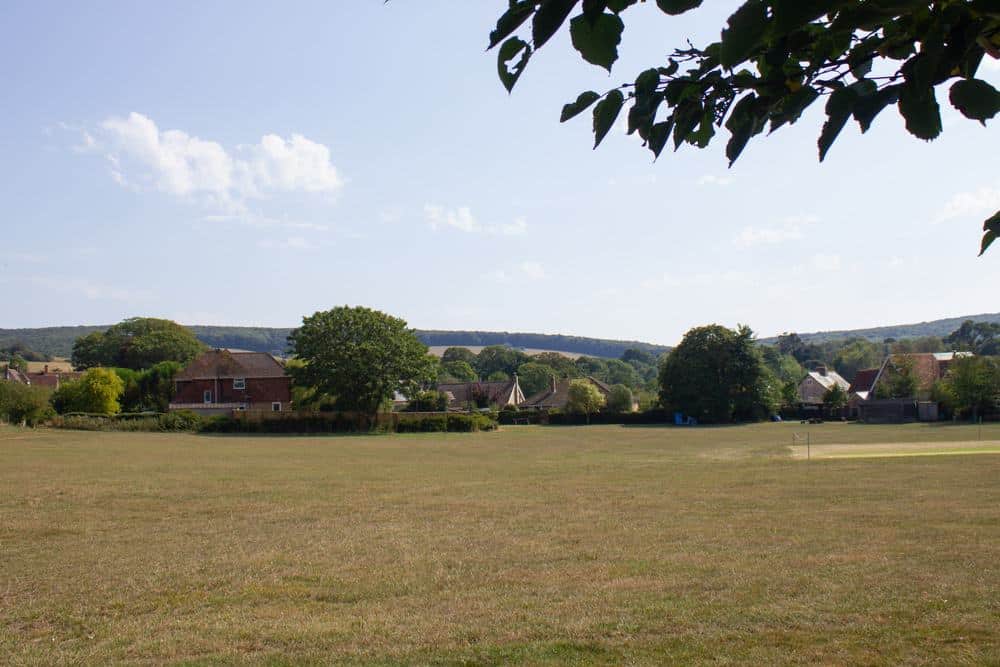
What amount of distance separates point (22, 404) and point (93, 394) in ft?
36.5

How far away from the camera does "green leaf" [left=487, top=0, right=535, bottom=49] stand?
1938 millimetres

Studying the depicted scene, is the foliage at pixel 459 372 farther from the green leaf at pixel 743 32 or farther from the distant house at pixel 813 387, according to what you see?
the green leaf at pixel 743 32

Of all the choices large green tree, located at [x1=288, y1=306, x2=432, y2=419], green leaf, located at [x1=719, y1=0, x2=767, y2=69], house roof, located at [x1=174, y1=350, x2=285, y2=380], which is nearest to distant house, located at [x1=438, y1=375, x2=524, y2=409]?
house roof, located at [x1=174, y1=350, x2=285, y2=380]

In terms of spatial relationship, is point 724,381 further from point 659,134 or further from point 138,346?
point 659,134

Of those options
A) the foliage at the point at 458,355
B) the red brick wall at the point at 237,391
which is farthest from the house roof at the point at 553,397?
the foliage at the point at 458,355

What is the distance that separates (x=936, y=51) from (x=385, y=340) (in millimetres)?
61743

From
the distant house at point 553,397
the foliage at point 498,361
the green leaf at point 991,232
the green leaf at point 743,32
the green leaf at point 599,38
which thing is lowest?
the distant house at point 553,397

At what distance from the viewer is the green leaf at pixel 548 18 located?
188 centimetres

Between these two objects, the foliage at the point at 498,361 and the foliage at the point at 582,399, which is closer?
the foliage at the point at 582,399

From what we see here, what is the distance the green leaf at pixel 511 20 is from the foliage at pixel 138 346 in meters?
110

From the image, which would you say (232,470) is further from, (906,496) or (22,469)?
(906,496)

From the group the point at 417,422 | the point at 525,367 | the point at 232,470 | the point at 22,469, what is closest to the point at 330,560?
Answer: the point at 232,470

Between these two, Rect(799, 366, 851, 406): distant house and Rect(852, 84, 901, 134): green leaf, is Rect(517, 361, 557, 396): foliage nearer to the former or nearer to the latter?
Rect(799, 366, 851, 406): distant house

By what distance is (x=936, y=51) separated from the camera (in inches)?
72.6
